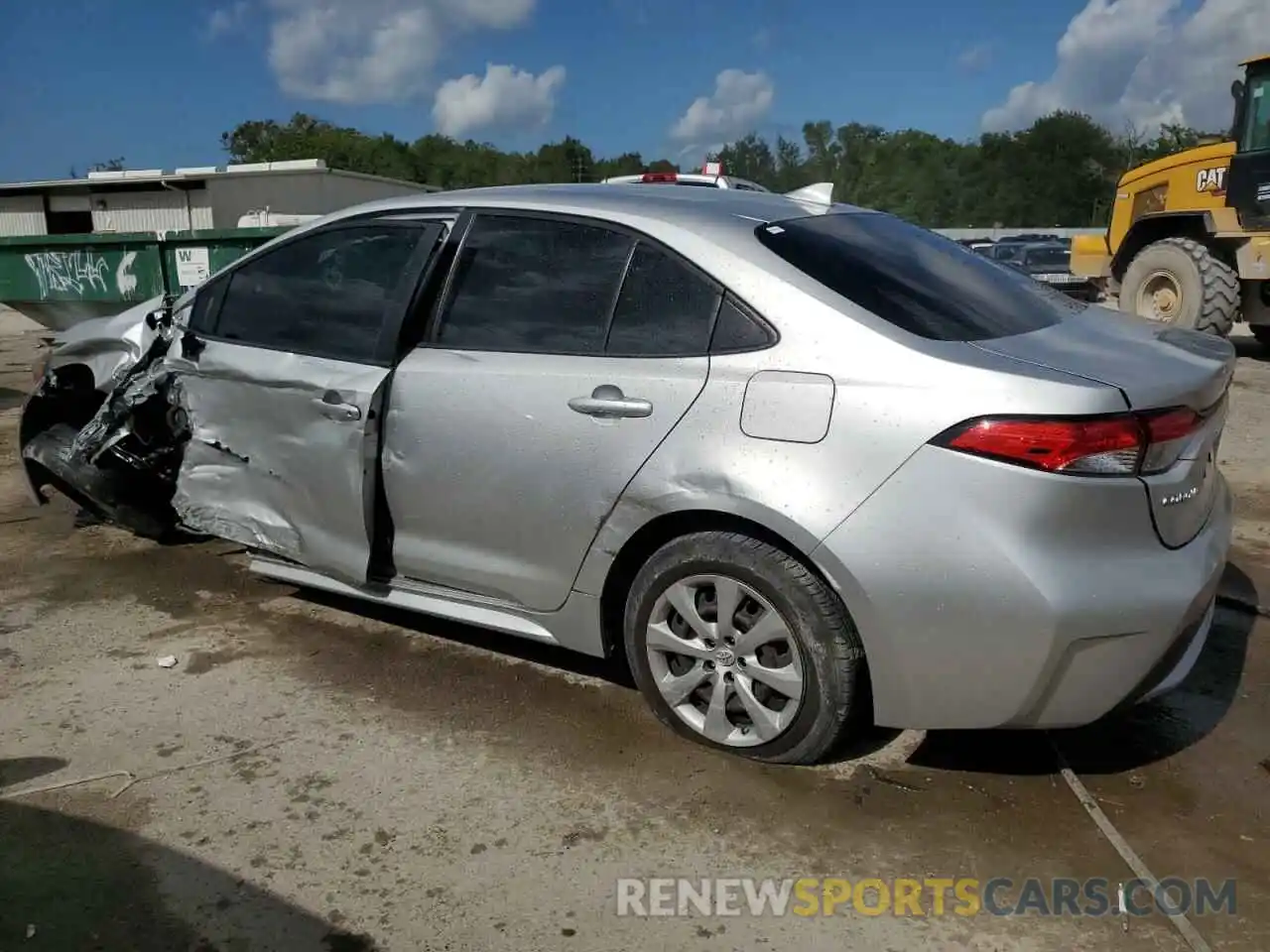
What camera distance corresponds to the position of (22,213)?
28.9 m

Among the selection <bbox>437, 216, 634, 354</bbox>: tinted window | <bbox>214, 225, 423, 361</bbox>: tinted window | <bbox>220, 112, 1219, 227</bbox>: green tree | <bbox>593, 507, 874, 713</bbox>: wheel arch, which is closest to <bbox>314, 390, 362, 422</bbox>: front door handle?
<bbox>214, 225, 423, 361</bbox>: tinted window

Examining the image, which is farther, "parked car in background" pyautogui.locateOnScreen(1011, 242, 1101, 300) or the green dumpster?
"parked car in background" pyautogui.locateOnScreen(1011, 242, 1101, 300)

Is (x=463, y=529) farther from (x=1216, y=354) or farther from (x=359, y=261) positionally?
(x=1216, y=354)

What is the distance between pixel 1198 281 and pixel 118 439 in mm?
9906

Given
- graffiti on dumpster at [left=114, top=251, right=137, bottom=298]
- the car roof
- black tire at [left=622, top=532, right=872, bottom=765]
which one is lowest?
black tire at [left=622, top=532, right=872, bottom=765]

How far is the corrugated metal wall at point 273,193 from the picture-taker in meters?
25.0

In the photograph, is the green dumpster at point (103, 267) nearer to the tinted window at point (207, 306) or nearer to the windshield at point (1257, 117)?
the tinted window at point (207, 306)

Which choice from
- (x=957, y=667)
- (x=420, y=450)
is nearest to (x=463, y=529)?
(x=420, y=450)

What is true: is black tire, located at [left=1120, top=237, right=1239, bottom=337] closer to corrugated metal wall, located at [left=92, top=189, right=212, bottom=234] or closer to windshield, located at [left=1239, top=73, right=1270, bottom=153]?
A: windshield, located at [left=1239, top=73, right=1270, bottom=153]

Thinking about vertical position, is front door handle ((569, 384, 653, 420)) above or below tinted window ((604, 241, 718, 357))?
below

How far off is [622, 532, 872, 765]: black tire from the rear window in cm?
73

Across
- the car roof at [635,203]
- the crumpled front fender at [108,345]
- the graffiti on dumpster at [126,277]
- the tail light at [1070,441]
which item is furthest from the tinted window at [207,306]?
the graffiti on dumpster at [126,277]

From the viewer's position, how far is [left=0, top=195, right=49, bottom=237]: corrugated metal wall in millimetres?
28781

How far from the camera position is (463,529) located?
3447mm
